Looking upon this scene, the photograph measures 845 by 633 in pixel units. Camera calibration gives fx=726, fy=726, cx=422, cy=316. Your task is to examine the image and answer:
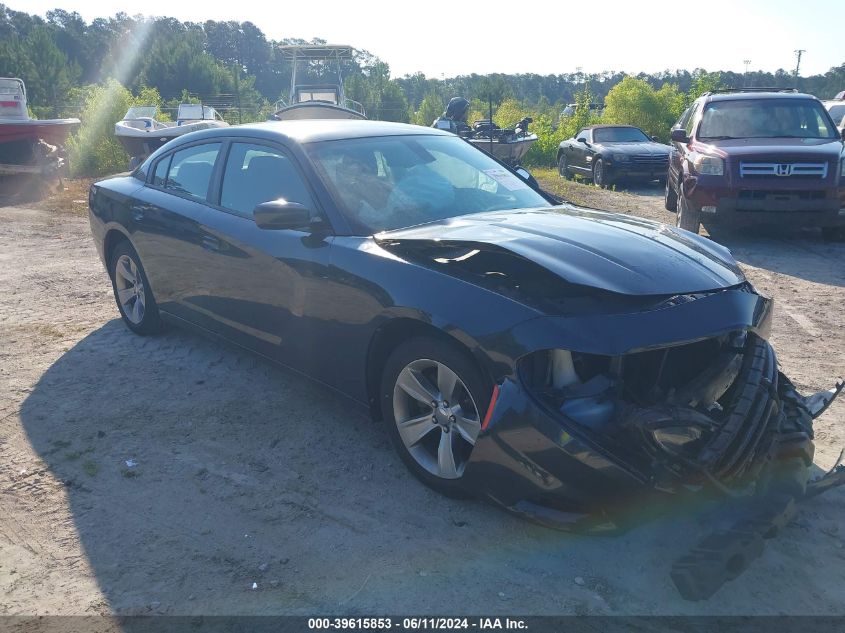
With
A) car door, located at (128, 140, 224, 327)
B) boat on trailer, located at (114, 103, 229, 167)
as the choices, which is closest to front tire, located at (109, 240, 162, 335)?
car door, located at (128, 140, 224, 327)

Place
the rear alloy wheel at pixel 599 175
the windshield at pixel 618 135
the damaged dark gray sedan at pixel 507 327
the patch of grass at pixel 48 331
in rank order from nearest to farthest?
the damaged dark gray sedan at pixel 507 327
the patch of grass at pixel 48 331
the rear alloy wheel at pixel 599 175
the windshield at pixel 618 135

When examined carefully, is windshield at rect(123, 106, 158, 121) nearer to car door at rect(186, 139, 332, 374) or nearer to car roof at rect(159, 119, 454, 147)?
car roof at rect(159, 119, 454, 147)

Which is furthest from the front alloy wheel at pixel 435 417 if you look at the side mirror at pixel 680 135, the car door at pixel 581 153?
the car door at pixel 581 153

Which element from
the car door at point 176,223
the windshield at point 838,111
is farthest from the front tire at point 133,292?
the windshield at point 838,111

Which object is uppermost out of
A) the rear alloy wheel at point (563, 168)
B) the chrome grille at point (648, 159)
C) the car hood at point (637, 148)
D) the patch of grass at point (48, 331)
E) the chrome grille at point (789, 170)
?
the chrome grille at point (789, 170)

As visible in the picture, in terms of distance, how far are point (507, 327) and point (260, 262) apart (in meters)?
1.79

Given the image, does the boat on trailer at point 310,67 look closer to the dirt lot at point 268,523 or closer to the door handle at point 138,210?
the door handle at point 138,210

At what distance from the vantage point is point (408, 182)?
4.12 meters

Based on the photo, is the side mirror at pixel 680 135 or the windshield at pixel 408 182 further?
the side mirror at pixel 680 135

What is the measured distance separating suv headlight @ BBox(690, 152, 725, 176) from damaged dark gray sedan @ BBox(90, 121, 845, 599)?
4942 millimetres

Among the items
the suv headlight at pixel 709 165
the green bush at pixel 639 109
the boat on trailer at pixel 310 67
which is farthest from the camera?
the green bush at pixel 639 109

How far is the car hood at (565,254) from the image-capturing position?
116 inches

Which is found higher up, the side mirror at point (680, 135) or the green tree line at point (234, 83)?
the green tree line at point (234, 83)

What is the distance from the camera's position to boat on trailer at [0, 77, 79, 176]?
13281mm
